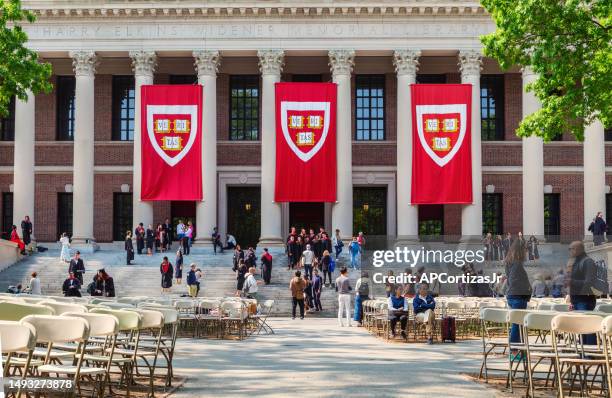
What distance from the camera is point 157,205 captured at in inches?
1756

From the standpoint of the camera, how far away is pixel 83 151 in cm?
4081

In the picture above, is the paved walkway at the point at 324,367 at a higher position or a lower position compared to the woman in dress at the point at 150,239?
lower

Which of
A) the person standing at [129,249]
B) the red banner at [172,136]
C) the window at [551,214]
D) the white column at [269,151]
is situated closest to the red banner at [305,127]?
the white column at [269,151]

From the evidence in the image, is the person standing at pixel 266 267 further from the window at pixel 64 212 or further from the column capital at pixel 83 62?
the window at pixel 64 212

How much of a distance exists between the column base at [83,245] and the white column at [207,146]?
461 cm

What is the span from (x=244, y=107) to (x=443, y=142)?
12100 mm

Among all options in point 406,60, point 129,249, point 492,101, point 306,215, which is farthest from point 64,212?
point 492,101

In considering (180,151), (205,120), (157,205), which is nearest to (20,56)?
(180,151)

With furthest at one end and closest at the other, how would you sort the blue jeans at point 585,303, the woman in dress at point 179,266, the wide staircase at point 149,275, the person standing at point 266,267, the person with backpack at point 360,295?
the woman in dress at point 179,266, the person standing at point 266,267, the wide staircase at point 149,275, the person with backpack at point 360,295, the blue jeans at point 585,303

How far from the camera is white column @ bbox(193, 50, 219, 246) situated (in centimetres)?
4025

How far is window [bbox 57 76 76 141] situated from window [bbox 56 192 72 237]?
286 centimetres

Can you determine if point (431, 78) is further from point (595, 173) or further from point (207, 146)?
point (207, 146)

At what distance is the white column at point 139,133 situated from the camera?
3988 cm

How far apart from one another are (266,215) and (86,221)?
26.1 ft
